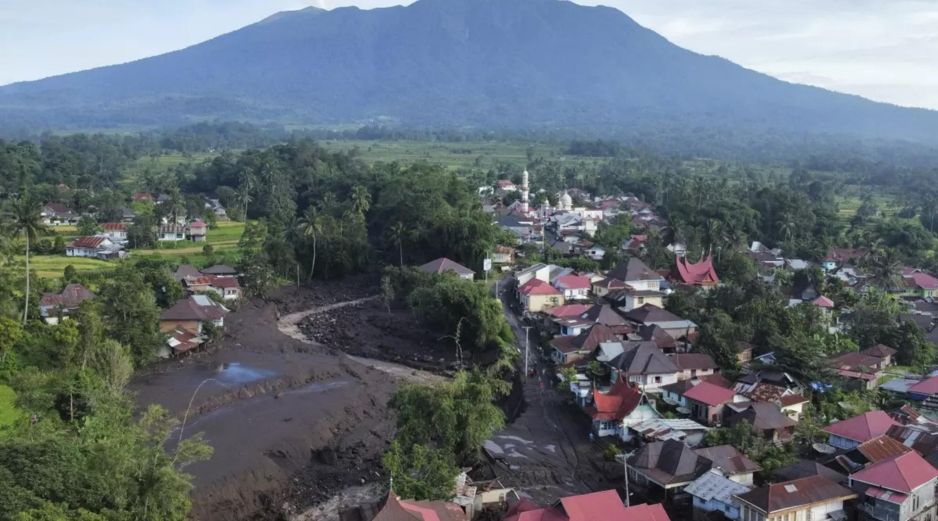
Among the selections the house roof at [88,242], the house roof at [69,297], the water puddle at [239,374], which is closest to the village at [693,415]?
the water puddle at [239,374]

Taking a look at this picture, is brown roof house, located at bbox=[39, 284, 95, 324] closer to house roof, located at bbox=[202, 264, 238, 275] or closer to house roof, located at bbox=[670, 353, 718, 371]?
house roof, located at bbox=[202, 264, 238, 275]

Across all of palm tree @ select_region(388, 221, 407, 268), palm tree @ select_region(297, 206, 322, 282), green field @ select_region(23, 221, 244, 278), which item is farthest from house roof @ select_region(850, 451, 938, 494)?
green field @ select_region(23, 221, 244, 278)

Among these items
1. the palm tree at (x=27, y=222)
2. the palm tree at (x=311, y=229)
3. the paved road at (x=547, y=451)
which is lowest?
the paved road at (x=547, y=451)

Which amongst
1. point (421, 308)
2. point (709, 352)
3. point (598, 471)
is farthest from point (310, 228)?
point (598, 471)

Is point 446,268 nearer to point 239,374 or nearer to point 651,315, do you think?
point 651,315

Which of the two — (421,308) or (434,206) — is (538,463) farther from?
(434,206)

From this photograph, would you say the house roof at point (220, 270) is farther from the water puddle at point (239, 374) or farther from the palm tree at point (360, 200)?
the palm tree at point (360, 200)

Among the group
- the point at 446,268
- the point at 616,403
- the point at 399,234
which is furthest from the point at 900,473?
the point at 399,234

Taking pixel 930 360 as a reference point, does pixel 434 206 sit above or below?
above
